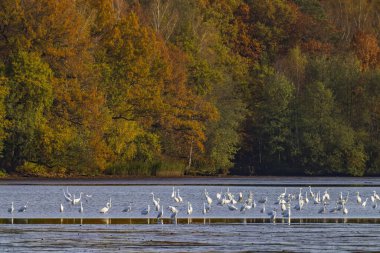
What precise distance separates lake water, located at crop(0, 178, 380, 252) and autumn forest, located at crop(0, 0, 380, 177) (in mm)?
19132

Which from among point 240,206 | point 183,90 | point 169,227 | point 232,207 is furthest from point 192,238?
point 183,90

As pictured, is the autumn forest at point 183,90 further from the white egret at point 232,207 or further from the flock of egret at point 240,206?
the white egret at point 232,207

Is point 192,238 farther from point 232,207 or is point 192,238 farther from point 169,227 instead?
point 232,207

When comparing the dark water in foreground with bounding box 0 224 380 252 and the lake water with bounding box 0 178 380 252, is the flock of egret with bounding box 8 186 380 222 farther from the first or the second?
the dark water in foreground with bounding box 0 224 380 252

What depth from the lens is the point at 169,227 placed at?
4178 centimetres

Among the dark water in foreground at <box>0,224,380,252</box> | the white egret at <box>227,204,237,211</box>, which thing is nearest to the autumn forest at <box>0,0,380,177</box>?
the white egret at <box>227,204,237,211</box>

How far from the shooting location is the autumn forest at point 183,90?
84750mm

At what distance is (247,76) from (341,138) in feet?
36.4

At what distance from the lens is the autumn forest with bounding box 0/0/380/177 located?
84.8 metres

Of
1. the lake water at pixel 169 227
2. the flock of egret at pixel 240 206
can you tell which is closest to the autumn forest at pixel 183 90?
the lake water at pixel 169 227

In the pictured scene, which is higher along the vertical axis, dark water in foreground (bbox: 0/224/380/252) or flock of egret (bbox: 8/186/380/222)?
flock of egret (bbox: 8/186/380/222)

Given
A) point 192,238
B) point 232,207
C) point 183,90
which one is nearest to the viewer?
point 192,238

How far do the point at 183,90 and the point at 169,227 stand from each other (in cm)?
5363

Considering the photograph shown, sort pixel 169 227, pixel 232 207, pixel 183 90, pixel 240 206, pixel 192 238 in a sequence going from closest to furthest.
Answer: pixel 192 238 → pixel 169 227 → pixel 232 207 → pixel 240 206 → pixel 183 90
